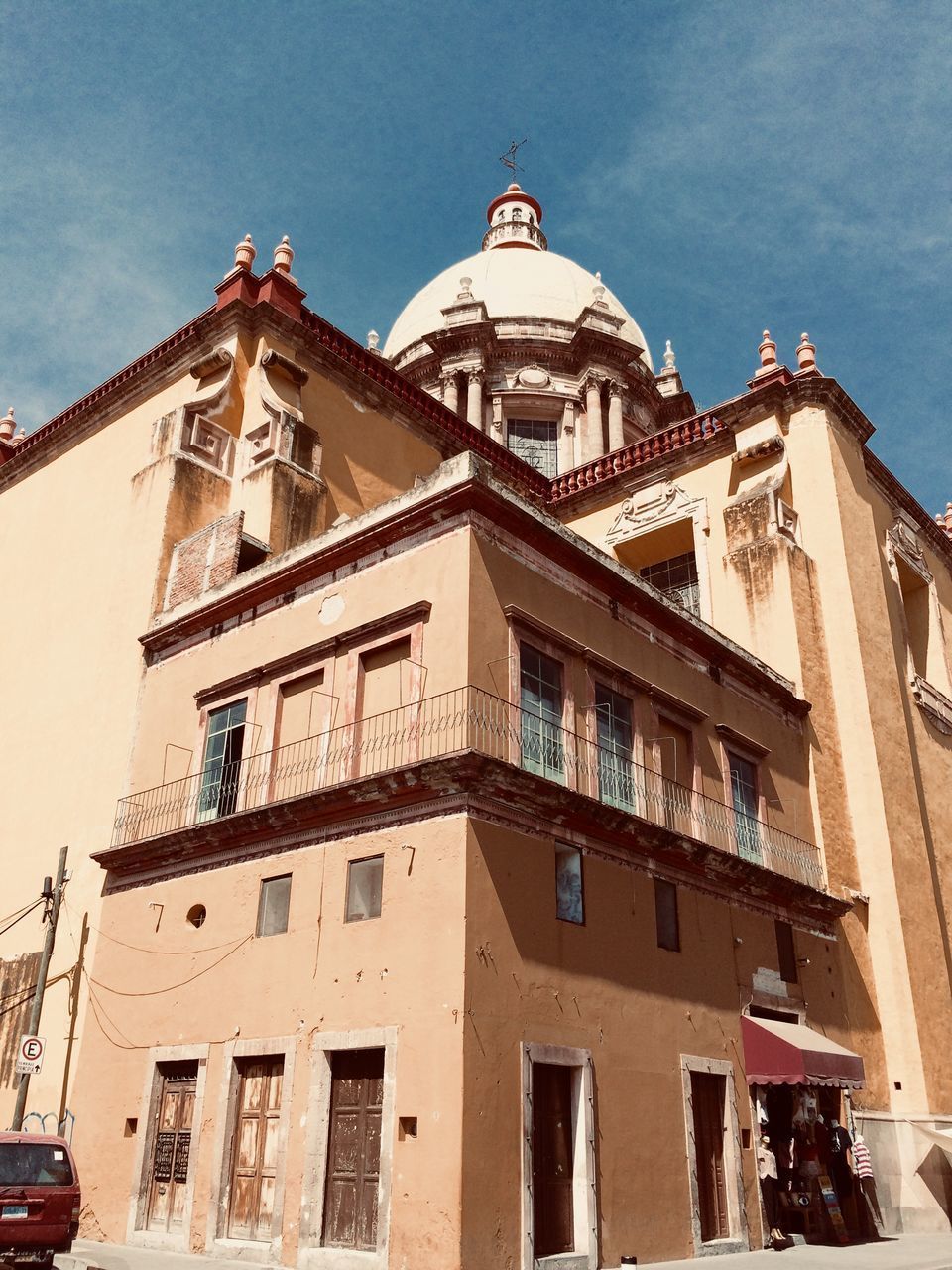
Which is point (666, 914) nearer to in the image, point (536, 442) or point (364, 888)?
point (364, 888)

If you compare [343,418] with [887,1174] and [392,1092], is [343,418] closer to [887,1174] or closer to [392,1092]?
[392,1092]

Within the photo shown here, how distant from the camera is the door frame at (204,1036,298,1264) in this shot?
1262cm

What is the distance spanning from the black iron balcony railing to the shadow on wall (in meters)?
4.48

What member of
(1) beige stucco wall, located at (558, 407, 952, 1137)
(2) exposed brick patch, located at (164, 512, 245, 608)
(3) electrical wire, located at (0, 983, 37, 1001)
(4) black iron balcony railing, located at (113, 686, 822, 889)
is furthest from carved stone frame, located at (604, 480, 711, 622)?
(3) electrical wire, located at (0, 983, 37, 1001)

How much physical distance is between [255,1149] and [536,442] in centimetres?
2855

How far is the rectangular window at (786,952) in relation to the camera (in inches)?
684

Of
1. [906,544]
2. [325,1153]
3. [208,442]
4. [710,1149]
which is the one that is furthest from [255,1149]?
[906,544]

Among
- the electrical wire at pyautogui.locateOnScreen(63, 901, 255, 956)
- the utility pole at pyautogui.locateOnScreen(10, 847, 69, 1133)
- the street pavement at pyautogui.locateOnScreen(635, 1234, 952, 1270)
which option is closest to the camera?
the street pavement at pyautogui.locateOnScreen(635, 1234, 952, 1270)

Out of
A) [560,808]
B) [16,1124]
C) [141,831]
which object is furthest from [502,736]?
[16,1124]

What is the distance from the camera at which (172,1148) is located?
1443 cm

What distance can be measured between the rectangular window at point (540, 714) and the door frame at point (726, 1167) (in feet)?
13.8

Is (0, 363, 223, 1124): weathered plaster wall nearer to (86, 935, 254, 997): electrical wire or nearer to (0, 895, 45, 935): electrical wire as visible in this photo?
(0, 895, 45, 935): electrical wire

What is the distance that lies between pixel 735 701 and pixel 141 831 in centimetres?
965

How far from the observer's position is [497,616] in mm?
14219
